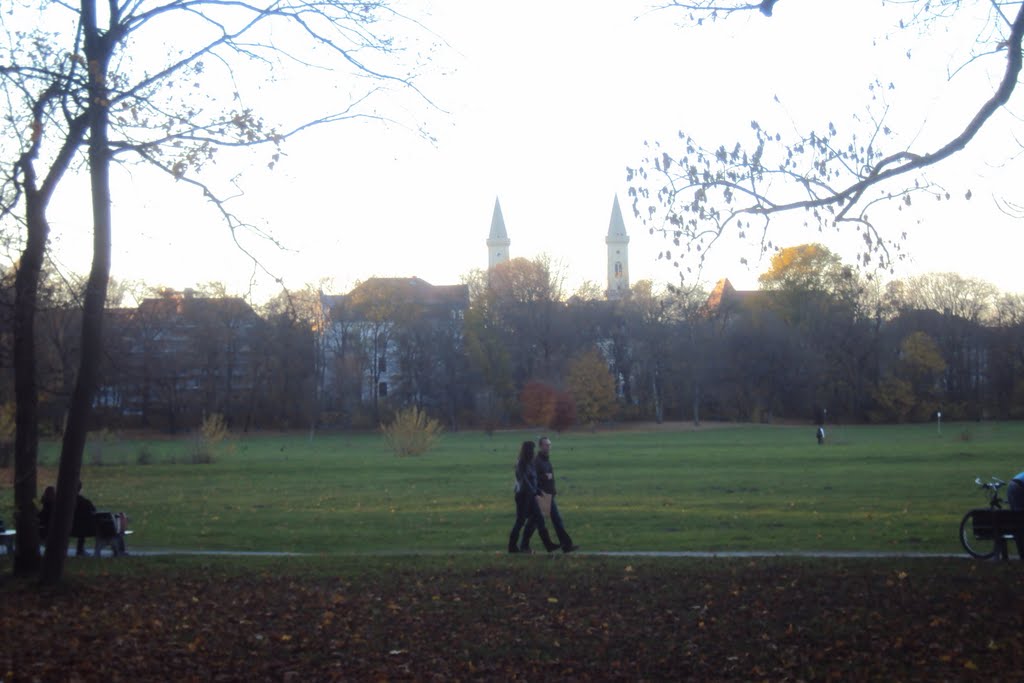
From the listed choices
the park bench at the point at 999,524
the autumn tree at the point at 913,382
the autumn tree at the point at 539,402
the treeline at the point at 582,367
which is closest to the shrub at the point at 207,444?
the treeline at the point at 582,367

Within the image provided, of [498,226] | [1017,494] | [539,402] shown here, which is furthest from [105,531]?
[498,226]

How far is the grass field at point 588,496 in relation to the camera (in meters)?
17.8

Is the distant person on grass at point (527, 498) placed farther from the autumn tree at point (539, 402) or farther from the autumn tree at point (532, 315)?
the autumn tree at point (532, 315)

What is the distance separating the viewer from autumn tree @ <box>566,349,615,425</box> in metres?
78.3

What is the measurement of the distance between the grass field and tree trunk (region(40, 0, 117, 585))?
557 cm

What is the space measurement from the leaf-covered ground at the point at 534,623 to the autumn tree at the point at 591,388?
213ft

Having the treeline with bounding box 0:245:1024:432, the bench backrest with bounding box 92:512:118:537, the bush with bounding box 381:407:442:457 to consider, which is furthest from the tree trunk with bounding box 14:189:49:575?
the treeline with bounding box 0:245:1024:432

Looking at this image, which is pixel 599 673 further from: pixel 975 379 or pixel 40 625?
pixel 975 379

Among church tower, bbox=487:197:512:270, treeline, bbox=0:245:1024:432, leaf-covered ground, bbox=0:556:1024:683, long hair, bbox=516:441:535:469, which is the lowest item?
leaf-covered ground, bbox=0:556:1024:683

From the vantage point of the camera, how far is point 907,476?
3083 centimetres

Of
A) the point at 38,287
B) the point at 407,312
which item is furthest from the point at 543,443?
the point at 407,312

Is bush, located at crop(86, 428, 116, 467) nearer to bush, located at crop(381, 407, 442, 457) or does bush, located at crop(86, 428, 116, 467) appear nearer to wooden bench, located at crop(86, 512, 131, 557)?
bush, located at crop(381, 407, 442, 457)

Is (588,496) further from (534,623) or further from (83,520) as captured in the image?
(534,623)

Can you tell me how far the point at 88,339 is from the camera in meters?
11.7
